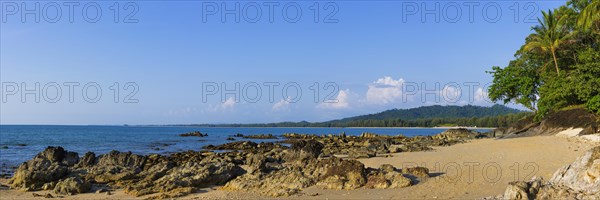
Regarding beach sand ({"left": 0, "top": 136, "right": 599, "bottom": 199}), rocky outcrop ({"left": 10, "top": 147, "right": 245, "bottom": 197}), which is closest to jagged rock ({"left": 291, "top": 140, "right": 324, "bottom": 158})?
beach sand ({"left": 0, "top": 136, "right": 599, "bottom": 199})

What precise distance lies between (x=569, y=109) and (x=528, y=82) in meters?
8.24

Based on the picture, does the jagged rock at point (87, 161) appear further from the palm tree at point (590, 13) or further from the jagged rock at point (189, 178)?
the palm tree at point (590, 13)

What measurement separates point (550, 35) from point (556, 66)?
3183mm

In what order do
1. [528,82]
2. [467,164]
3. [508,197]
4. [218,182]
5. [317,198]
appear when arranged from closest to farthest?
1. [508,197]
2. [317,198]
3. [218,182]
4. [467,164]
5. [528,82]

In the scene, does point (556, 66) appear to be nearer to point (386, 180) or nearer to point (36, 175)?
point (386, 180)

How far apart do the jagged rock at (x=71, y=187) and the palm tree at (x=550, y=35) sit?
1507 inches

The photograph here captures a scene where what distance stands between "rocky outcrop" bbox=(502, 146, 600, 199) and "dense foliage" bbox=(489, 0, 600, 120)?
84.5 ft

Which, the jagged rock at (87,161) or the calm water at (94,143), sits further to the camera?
the calm water at (94,143)

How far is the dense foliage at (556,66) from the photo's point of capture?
103 feet

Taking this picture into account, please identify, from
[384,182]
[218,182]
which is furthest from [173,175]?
[384,182]

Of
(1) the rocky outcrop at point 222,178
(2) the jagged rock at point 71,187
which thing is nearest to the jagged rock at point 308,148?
(1) the rocky outcrop at point 222,178

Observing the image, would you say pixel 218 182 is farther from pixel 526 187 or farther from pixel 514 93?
pixel 514 93

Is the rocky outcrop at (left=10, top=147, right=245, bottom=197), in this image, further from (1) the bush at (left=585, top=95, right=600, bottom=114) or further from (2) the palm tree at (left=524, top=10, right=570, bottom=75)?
(2) the palm tree at (left=524, top=10, right=570, bottom=75)

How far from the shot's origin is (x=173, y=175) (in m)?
14.4
